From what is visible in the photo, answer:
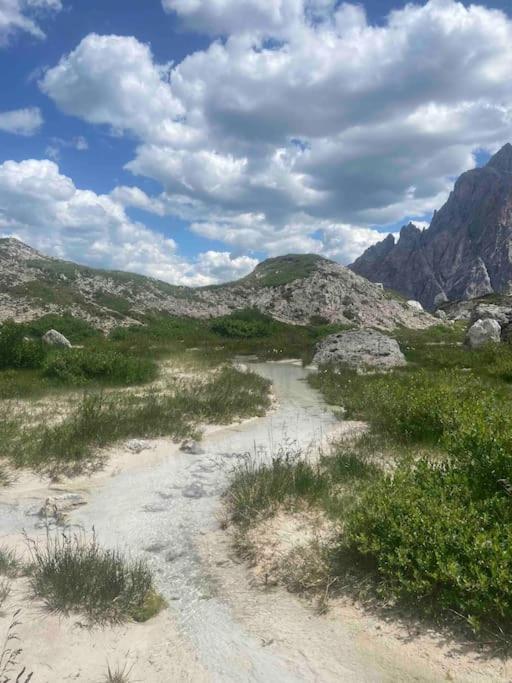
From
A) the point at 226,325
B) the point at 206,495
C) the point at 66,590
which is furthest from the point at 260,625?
the point at 226,325

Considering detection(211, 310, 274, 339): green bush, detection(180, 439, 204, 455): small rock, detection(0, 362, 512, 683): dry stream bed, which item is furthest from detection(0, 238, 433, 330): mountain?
detection(0, 362, 512, 683): dry stream bed

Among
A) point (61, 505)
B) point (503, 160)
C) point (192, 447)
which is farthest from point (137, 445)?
point (503, 160)

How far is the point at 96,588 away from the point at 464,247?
567 feet

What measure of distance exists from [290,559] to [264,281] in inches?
2921

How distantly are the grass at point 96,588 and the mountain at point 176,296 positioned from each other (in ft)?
146

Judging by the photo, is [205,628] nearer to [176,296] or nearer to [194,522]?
[194,522]

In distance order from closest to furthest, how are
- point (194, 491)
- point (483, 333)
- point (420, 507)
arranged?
point (420, 507) < point (194, 491) < point (483, 333)

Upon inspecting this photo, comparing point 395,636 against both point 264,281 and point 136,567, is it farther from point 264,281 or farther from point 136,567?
point 264,281

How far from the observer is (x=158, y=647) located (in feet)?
14.8

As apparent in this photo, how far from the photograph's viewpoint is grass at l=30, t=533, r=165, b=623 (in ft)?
16.0

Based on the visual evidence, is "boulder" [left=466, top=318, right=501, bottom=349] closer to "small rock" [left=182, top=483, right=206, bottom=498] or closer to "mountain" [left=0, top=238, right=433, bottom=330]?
"small rock" [left=182, top=483, right=206, bottom=498]

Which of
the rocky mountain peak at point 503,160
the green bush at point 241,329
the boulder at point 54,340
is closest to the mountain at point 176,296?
the green bush at point 241,329

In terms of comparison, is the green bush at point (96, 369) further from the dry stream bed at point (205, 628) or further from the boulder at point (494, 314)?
the boulder at point (494, 314)

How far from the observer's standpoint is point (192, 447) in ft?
36.2
